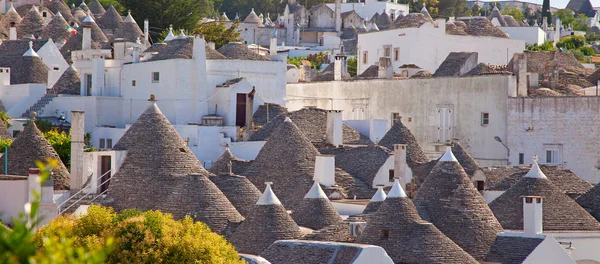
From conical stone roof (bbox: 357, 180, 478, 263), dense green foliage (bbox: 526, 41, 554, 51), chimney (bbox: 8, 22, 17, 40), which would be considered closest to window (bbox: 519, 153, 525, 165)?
conical stone roof (bbox: 357, 180, 478, 263)

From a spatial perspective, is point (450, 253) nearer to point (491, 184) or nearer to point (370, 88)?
point (491, 184)

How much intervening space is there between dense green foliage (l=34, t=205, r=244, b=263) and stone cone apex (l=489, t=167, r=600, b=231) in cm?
1268

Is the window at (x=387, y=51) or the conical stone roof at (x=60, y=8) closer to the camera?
the window at (x=387, y=51)

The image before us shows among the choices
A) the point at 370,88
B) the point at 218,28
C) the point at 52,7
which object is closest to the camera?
the point at 370,88

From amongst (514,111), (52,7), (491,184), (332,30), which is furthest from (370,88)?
(332,30)

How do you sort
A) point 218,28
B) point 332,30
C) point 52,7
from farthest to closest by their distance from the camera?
point 332,30 < point 52,7 < point 218,28

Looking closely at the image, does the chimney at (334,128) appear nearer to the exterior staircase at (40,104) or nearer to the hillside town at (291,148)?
the hillside town at (291,148)

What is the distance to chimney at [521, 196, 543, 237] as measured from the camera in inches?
1430

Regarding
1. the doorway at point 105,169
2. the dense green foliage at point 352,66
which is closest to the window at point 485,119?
the doorway at point 105,169

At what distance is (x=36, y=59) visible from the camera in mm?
65125

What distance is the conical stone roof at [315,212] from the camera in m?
37.0

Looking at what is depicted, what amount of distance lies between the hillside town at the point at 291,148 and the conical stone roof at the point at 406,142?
100mm

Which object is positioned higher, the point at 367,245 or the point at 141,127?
the point at 141,127

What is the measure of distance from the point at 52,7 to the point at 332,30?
93.9 ft
